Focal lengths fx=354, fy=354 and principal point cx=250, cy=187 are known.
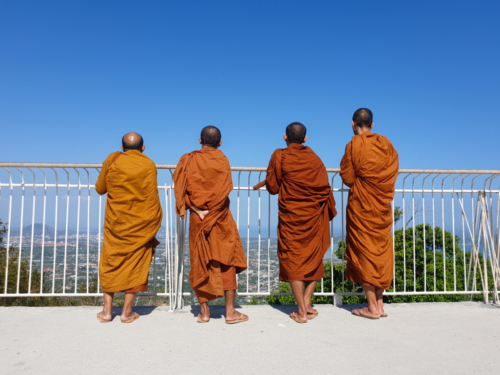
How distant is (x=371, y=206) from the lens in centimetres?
399

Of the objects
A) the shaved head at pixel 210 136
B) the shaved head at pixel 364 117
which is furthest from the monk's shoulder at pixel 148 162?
the shaved head at pixel 364 117

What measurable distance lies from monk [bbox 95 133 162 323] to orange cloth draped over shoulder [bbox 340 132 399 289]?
2298 mm

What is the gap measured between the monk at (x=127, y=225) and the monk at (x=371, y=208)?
7.52ft

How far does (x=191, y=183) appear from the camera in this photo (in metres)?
3.94

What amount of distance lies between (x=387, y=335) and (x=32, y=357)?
3.32m

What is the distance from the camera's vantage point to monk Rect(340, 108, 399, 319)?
13.1ft

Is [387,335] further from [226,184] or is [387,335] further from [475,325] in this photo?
[226,184]

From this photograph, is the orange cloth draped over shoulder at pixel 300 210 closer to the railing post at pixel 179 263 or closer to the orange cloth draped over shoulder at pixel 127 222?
the railing post at pixel 179 263

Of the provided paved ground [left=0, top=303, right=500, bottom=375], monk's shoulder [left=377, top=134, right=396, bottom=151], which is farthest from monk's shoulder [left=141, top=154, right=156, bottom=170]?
monk's shoulder [left=377, top=134, right=396, bottom=151]

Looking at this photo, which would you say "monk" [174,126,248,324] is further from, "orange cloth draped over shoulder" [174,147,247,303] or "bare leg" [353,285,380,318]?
"bare leg" [353,285,380,318]

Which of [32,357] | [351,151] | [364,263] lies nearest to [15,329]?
[32,357]

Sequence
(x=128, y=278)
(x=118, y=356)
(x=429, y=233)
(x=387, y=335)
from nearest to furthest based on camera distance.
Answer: (x=118, y=356) → (x=387, y=335) → (x=128, y=278) → (x=429, y=233)

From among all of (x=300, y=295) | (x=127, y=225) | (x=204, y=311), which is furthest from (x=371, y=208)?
(x=127, y=225)

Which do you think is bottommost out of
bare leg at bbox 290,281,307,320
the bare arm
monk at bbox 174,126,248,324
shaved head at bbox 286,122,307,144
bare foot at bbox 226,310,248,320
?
bare foot at bbox 226,310,248,320
